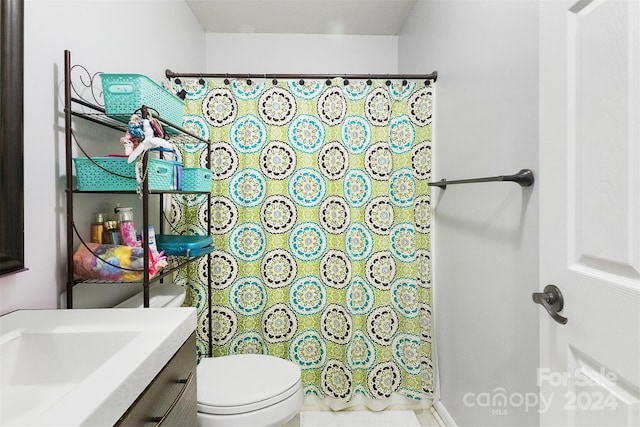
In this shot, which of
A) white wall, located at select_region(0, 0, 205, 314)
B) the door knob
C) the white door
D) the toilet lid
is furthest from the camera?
the toilet lid

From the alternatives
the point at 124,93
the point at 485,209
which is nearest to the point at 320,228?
the point at 485,209

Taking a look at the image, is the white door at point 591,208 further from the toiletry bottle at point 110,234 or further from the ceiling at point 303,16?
the ceiling at point 303,16

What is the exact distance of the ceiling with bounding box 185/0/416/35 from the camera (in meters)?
2.17

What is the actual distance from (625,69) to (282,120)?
1477mm

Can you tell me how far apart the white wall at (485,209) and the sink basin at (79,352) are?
1.07m

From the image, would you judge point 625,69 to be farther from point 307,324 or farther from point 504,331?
point 307,324

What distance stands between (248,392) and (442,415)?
1.12 meters

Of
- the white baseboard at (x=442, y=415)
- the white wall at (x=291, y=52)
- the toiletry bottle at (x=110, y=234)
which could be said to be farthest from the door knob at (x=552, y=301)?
the white wall at (x=291, y=52)

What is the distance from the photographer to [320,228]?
1.90 metres

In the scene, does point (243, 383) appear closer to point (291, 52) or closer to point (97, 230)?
point (97, 230)

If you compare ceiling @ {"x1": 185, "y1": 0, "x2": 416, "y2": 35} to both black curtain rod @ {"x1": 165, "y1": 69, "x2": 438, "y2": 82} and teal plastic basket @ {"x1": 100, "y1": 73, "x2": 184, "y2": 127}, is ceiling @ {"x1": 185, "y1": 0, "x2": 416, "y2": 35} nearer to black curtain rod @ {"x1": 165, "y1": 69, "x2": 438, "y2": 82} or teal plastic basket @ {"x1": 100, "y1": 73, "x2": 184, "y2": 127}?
black curtain rod @ {"x1": 165, "y1": 69, "x2": 438, "y2": 82}

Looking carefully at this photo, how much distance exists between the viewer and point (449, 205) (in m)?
1.73

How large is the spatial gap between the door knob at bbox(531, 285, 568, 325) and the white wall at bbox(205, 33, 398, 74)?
2.16 metres

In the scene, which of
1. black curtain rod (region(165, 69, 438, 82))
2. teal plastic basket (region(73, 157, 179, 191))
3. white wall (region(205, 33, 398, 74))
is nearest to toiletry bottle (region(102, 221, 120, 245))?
teal plastic basket (region(73, 157, 179, 191))
